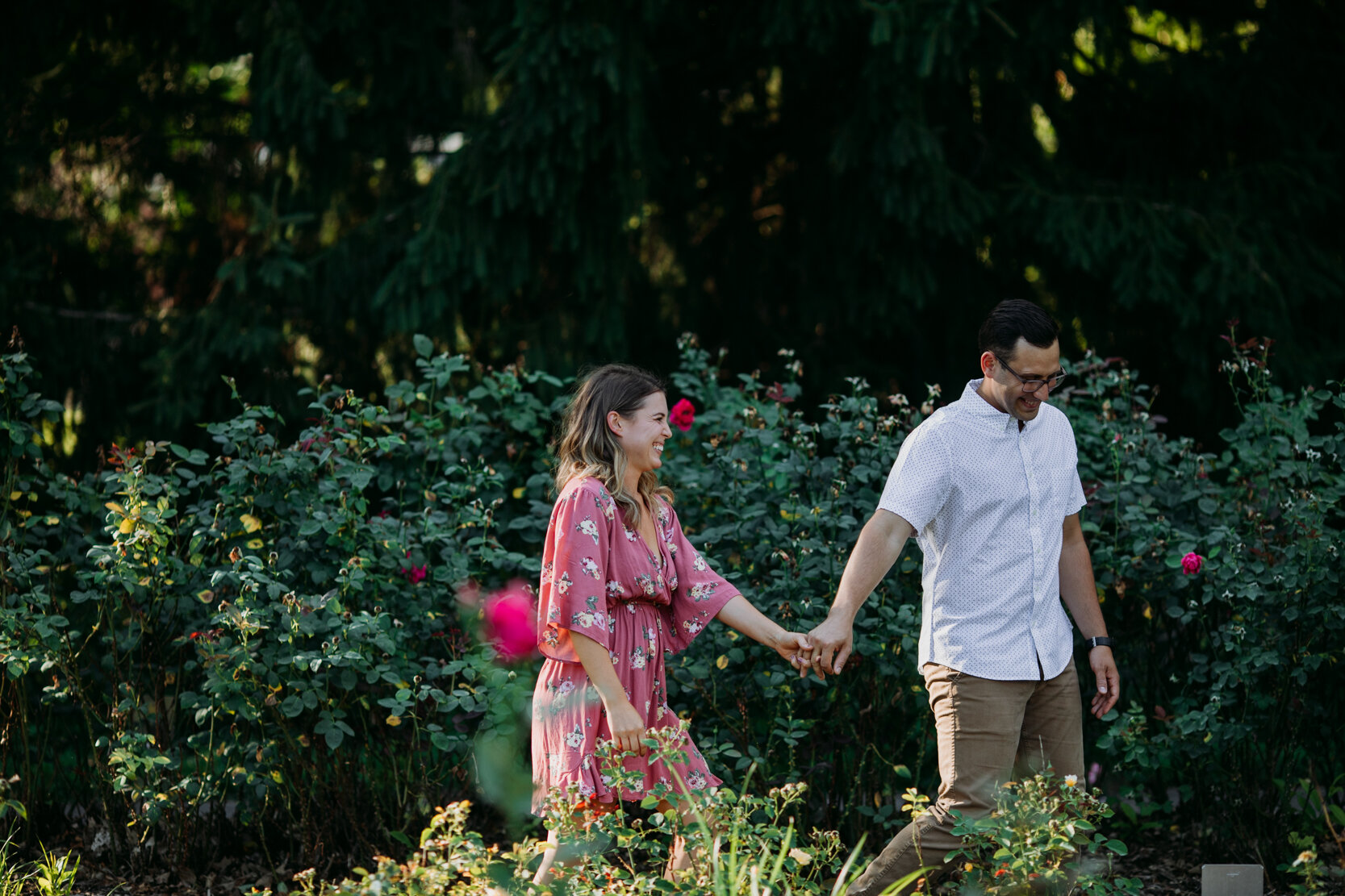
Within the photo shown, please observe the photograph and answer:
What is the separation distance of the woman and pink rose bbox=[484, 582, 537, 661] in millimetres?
577

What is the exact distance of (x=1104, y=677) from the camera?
2.80 metres

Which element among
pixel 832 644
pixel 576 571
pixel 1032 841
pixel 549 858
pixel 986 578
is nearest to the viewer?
pixel 1032 841

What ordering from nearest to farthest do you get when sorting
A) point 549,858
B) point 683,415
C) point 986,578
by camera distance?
point 549,858 → point 986,578 → point 683,415

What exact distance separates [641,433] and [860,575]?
2.03 ft

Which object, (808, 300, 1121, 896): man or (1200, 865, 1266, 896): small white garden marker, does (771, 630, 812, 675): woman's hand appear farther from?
(1200, 865, 1266, 896): small white garden marker

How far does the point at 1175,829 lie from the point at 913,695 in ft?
3.46

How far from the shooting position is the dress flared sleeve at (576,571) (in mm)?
2471

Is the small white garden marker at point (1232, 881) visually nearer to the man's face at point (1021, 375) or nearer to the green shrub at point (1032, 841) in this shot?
the green shrub at point (1032, 841)

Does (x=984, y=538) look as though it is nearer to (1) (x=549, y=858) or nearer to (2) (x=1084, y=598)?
(2) (x=1084, y=598)

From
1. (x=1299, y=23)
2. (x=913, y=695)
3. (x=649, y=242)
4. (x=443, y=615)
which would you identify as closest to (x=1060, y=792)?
(x=913, y=695)

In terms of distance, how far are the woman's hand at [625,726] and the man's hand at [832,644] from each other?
506mm

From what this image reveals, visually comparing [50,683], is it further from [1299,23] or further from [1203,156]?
[1299,23]

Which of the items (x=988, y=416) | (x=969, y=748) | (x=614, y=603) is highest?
(x=988, y=416)

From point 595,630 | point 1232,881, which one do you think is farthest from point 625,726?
point 1232,881
